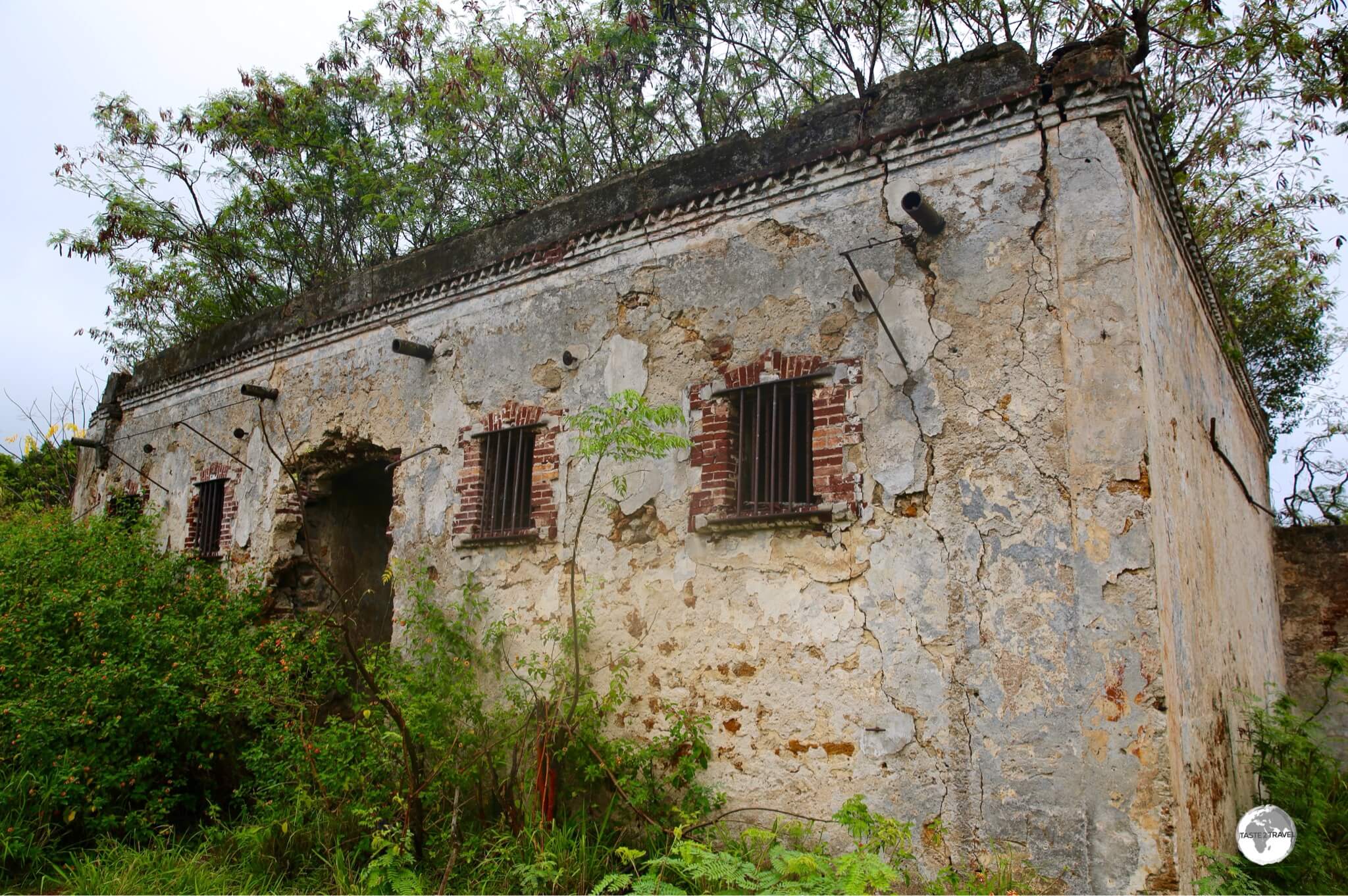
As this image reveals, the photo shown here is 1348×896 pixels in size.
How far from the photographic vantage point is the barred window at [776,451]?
5559 mm

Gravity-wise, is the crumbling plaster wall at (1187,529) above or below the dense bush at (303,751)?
above

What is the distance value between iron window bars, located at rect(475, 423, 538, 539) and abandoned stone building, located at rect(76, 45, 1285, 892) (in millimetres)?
28

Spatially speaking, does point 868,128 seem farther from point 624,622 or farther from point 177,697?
point 177,697

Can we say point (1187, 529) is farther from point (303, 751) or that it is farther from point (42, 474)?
point (42, 474)

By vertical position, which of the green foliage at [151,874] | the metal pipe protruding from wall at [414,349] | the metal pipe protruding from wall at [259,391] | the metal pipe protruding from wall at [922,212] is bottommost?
the green foliage at [151,874]

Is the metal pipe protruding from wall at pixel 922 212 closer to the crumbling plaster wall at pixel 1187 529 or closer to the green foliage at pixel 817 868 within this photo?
the crumbling plaster wall at pixel 1187 529

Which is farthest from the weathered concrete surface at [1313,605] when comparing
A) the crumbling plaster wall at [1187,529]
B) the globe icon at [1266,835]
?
the globe icon at [1266,835]

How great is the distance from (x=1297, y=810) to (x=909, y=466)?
3672 mm

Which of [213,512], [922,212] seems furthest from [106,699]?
[922,212]

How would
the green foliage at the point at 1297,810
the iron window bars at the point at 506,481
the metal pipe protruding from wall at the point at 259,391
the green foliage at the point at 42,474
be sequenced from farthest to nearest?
the green foliage at the point at 42,474, the metal pipe protruding from wall at the point at 259,391, the iron window bars at the point at 506,481, the green foliage at the point at 1297,810

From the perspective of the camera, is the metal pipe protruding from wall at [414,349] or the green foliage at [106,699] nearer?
the green foliage at [106,699]

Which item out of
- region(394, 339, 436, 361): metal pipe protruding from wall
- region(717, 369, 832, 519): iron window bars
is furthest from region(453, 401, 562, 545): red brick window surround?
region(717, 369, 832, 519): iron window bars

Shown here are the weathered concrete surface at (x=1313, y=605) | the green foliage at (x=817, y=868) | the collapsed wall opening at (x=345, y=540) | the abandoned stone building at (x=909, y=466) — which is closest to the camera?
the green foliage at (x=817, y=868)

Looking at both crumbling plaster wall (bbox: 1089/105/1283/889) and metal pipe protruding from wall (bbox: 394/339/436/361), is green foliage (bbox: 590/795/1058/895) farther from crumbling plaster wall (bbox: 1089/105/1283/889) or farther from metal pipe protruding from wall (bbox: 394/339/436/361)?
metal pipe protruding from wall (bbox: 394/339/436/361)
